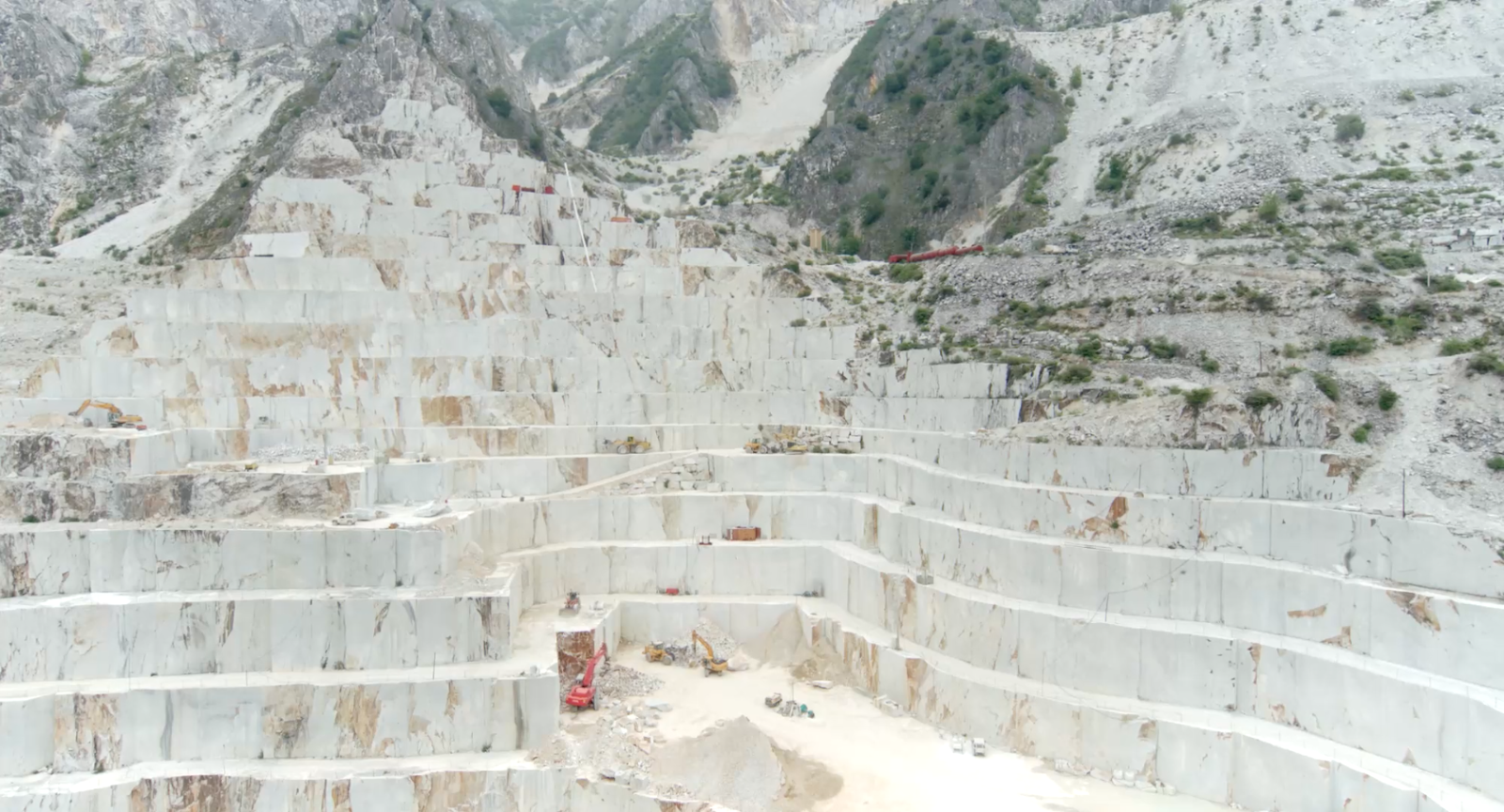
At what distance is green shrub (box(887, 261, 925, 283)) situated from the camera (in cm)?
3459

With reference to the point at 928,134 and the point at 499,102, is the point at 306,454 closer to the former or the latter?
the point at 499,102

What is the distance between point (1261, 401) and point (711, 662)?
12.1 metres

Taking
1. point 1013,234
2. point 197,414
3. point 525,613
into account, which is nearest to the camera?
point 525,613

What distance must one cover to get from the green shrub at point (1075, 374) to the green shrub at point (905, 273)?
12.4 m

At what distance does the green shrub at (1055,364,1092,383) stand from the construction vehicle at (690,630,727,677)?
1018cm

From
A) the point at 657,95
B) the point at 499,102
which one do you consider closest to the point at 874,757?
the point at 499,102

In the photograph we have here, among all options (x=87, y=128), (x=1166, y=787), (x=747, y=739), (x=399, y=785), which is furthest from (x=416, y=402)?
(x=87, y=128)

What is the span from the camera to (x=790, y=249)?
40875 millimetres

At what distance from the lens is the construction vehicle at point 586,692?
1747 cm

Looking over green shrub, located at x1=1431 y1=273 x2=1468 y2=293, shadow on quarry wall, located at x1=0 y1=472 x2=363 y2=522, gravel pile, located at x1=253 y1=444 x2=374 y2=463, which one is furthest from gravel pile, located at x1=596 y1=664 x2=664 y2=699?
green shrub, located at x1=1431 y1=273 x2=1468 y2=293

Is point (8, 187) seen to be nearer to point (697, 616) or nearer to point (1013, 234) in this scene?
point (697, 616)

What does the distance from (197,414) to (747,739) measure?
16540 mm

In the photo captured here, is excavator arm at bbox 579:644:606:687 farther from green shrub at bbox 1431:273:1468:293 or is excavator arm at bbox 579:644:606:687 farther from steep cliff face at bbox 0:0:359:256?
steep cliff face at bbox 0:0:359:256

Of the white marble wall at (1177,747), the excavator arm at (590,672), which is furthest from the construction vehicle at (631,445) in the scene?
the white marble wall at (1177,747)
